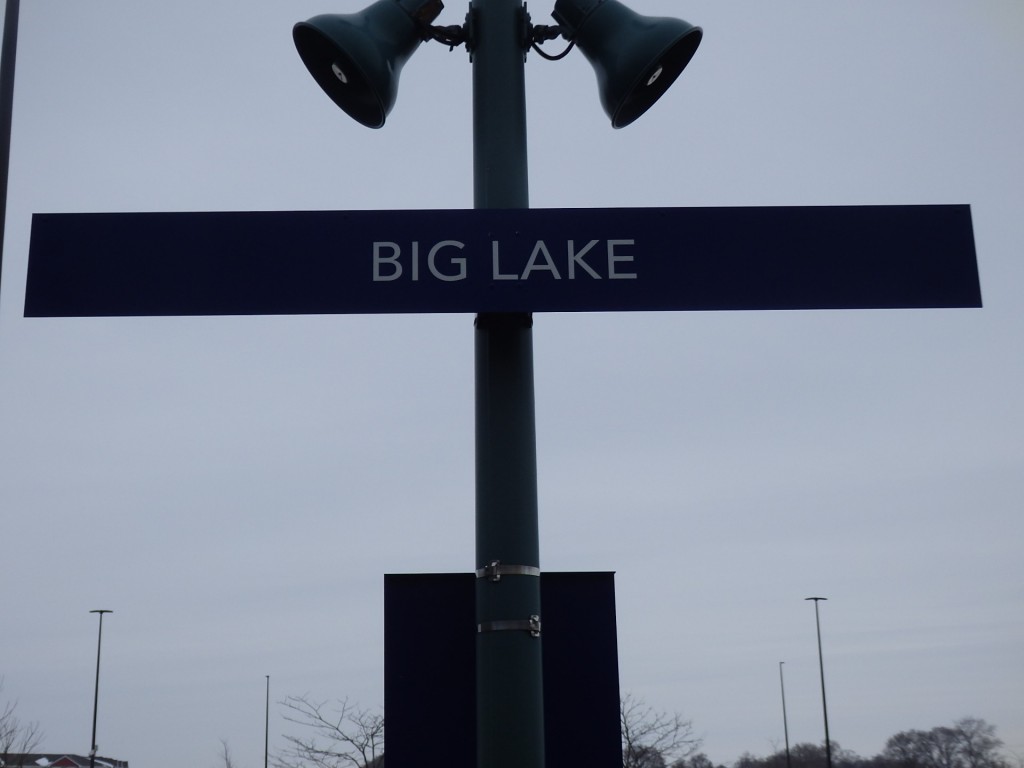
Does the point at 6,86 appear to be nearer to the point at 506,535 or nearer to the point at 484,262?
the point at 484,262

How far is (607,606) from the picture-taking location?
3984 mm

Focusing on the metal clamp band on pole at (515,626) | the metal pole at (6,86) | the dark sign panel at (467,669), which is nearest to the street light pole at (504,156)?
the metal clamp band on pole at (515,626)

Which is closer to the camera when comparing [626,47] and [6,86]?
[626,47]

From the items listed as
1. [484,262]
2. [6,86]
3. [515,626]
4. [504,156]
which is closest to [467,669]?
[515,626]

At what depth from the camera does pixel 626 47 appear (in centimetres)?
423

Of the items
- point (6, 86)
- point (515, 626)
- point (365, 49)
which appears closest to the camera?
point (515, 626)

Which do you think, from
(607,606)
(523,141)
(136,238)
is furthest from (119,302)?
(607,606)

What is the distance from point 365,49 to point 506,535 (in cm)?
174

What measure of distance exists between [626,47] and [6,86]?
264 cm

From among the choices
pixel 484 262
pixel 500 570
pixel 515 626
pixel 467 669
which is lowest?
pixel 467 669

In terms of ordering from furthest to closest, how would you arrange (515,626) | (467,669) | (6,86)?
(6,86) → (467,669) → (515,626)

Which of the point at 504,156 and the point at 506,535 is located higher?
the point at 504,156

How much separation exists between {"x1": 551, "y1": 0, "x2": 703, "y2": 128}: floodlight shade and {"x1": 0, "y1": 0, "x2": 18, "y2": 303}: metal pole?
2.28 meters

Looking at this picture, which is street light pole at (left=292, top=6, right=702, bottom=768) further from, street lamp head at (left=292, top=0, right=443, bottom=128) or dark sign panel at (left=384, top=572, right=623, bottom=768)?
dark sign panel at (left=384, top=572, right=623, bottom=768)
